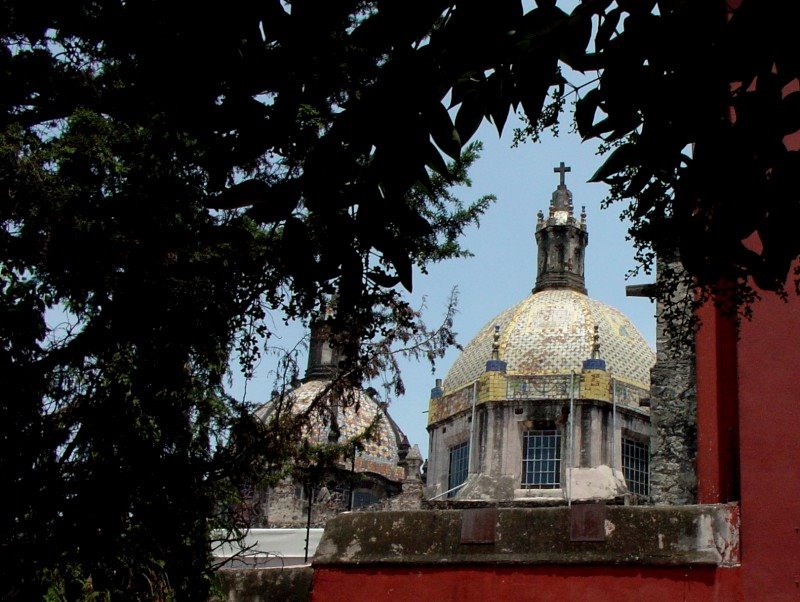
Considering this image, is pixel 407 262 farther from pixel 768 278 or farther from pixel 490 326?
pixel 490 326

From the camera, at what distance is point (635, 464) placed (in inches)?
1272

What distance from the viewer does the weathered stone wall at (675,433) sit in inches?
473

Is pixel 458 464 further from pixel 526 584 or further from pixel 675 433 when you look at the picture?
pixel 526 584

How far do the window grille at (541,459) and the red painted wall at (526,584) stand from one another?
23100 mm

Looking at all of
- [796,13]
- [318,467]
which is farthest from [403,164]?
[318,467]

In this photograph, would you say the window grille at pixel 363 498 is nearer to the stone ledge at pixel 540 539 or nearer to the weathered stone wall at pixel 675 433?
the weathered stone wall at pixel 675 433

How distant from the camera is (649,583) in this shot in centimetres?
770

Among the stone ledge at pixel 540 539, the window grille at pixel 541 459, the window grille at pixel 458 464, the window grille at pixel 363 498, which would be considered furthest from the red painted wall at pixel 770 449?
the window grille at pixel 363 498

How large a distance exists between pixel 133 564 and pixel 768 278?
5618 mm

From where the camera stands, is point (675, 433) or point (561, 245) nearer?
point (675, 433)

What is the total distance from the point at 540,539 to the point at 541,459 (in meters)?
24.1

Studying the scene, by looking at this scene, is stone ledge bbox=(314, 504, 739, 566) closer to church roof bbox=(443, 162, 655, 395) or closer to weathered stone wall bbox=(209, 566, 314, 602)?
weathered stone wall bbox=(209, 566, 314, 602)

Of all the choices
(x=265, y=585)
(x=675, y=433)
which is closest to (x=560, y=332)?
(x=675, y=433)

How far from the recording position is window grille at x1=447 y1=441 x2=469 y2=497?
33.1 meters
